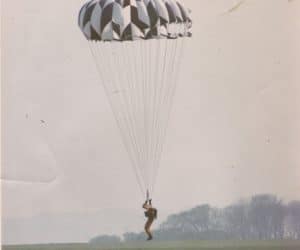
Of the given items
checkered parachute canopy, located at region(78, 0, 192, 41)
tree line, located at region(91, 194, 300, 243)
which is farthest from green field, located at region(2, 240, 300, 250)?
checkered parachute canopy, located at region(78, 0, 192, 41)

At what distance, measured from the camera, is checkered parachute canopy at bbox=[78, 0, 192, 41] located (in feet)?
3.52

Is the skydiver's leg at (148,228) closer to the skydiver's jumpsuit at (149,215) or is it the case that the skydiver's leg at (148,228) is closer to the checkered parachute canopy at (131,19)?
the skydiver's jumpsuit at (149,215)

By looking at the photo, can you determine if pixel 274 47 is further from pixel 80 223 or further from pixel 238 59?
pixel 80 223

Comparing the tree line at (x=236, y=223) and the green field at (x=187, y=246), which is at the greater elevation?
the tree line at (x=236, y=223)

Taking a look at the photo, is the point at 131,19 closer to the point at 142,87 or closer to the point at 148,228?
the point at 142,87

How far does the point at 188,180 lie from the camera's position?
1146 mm

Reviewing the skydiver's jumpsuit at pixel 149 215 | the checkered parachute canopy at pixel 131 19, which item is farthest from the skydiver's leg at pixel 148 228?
the checkered parachute canopy at pixel 131 19

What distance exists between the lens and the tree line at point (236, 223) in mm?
1137

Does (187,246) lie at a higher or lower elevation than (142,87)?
lower

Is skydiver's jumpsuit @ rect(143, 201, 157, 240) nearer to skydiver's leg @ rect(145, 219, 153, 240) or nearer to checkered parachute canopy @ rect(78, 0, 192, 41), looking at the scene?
skydiver's leg @ rect(145, 219, 153, 240)

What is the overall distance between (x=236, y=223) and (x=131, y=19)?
0.44 meters

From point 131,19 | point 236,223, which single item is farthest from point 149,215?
point 131,19

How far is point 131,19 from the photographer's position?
108cm

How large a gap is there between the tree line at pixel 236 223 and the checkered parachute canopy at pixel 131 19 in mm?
355
